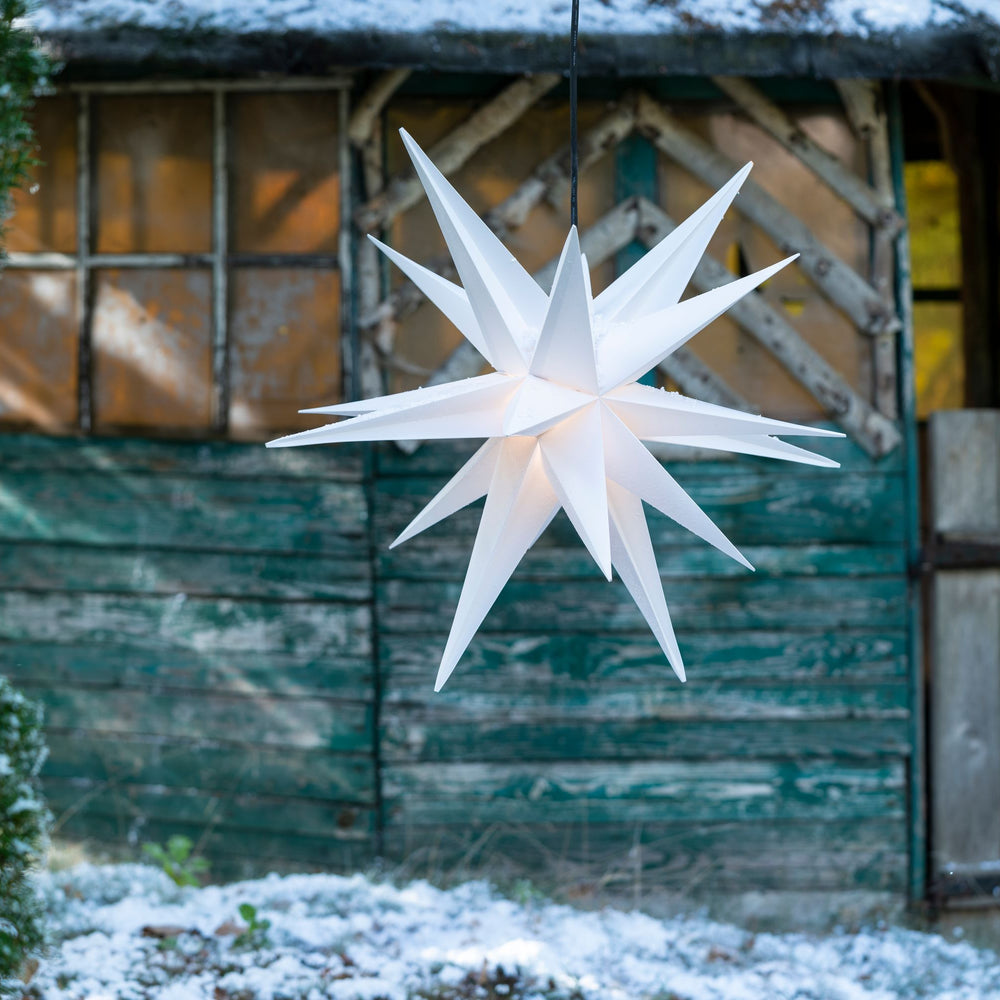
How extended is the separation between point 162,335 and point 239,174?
26.7 inches

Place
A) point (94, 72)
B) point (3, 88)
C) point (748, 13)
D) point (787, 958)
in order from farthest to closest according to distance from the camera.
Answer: point (94, 72) → point (787, 958) → point (748, 13) → point (3, 88)

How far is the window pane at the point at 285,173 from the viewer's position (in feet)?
12.6

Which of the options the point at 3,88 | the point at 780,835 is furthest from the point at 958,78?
the point at 3,88

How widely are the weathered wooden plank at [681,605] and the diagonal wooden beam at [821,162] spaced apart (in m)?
1.35

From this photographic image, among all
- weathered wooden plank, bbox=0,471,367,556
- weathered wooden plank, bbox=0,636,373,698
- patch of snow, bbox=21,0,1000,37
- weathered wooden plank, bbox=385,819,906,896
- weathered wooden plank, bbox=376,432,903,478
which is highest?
patch of snow, bbox=21,0,1000,37

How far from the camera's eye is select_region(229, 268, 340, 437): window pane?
12.7ft

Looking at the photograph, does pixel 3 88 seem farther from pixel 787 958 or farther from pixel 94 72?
pixel 787 958

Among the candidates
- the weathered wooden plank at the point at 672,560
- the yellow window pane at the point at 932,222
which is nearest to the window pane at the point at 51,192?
the weathered wooden plank at the point at 672,560

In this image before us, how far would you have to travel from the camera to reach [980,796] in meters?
3.99

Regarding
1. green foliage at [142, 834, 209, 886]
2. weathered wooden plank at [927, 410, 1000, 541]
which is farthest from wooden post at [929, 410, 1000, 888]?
green foliage at [142, 834, 209, 886]

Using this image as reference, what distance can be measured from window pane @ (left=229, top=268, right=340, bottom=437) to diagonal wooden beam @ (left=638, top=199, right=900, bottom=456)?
1.23m

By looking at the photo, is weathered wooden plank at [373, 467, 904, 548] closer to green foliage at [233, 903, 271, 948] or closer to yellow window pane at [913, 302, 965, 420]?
green foliage at [233, 903, 271, 948]

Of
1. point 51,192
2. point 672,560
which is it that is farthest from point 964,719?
point 51,192

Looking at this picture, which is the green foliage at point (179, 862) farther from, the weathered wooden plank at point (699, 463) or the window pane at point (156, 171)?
the window pane at point (156, 171)
